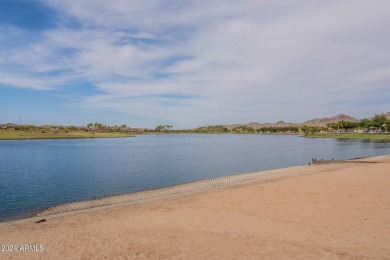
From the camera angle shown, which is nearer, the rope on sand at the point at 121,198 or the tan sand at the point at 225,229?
the tan sand at the point at 225,229

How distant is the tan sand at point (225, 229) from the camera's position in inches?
428

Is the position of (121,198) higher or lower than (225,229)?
lower

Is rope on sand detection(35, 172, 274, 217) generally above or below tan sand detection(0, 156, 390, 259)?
below

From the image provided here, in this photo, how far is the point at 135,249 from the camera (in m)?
11.5

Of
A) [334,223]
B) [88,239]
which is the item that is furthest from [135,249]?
[334,223]

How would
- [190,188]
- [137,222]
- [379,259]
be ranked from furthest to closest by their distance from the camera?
[190,188], [137,222], [379,259]

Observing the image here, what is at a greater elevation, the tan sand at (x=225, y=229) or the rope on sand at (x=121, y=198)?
the tan sand at (x=225, y=229)

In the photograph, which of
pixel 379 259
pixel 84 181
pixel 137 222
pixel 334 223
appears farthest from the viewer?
Result: pixel 84 181

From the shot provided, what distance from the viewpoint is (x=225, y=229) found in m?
13.6

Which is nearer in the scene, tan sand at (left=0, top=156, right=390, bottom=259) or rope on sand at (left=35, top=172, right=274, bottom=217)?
tan sand at (left=0, top=156, right=390, bottom=259)

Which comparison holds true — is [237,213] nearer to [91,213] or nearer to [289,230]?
[289,230]

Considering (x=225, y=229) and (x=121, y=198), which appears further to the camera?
(x=121, y=198)

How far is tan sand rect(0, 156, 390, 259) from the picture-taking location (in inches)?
428

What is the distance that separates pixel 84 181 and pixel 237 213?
21904 millimetres
